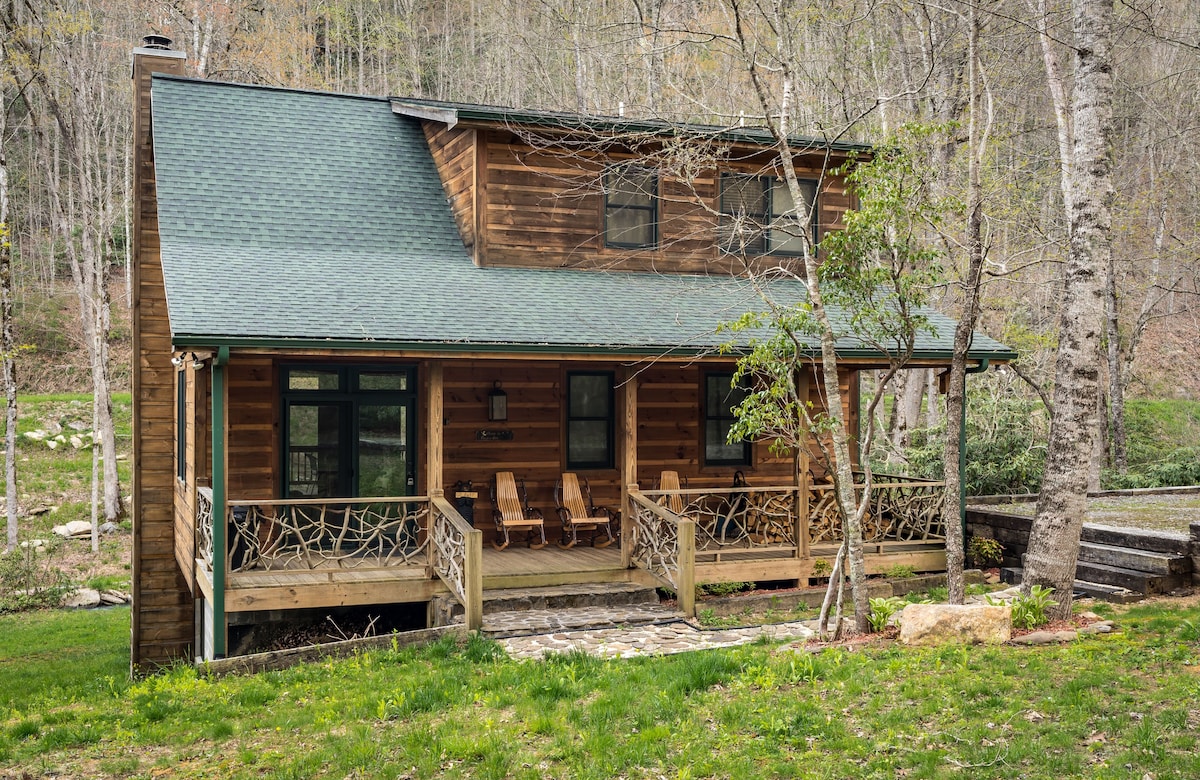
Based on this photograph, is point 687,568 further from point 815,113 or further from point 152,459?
point 815,113

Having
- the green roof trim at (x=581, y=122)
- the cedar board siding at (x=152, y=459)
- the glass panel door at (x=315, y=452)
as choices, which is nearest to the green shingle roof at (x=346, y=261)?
the cedar board siding at (x=152, y=459)

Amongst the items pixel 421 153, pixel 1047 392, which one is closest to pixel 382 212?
pixel 421 153

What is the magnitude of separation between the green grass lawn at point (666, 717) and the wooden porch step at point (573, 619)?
3.79ft

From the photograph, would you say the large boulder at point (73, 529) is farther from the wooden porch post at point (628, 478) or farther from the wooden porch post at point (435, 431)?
the wooden porch post at point (628, 478)

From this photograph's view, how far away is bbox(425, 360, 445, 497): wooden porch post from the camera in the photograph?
11.4m

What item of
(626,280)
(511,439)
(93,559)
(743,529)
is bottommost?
(93,559)

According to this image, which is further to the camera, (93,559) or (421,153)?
(93,559)

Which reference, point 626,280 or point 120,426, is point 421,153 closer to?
point 626,280

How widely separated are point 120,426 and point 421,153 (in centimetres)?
1604

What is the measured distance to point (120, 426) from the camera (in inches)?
1082

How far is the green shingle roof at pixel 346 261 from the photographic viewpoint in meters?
11.2

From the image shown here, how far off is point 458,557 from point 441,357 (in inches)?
87.4

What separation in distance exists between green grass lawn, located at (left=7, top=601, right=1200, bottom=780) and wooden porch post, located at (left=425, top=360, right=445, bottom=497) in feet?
7.77

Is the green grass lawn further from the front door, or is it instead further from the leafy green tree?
the front door
